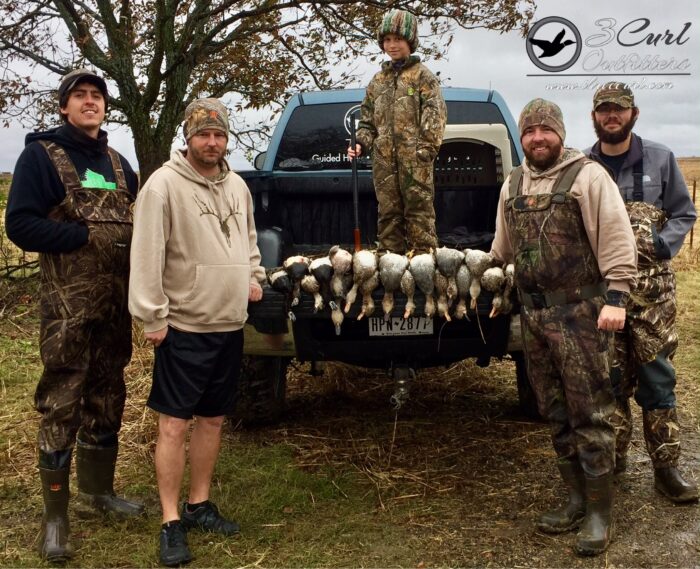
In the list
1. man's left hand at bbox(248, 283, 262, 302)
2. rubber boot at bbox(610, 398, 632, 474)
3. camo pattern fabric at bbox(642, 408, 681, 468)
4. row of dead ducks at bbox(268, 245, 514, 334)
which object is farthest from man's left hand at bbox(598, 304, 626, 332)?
man's left hand at bbox(248, 283, 262, 302)

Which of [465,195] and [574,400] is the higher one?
[465,195]

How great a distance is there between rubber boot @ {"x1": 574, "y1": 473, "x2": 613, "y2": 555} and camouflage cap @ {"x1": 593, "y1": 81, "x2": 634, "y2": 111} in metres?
1.84

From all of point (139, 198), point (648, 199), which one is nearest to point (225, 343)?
point (139, 198)

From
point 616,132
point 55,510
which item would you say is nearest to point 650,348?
point 616,132

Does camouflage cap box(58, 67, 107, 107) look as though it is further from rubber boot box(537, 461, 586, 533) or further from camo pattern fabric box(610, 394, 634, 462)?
camo pattern fabric box(610, 394, 634, 462)

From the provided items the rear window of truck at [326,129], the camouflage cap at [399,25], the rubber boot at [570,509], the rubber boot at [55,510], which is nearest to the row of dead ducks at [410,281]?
the rubber boot at [570,509]

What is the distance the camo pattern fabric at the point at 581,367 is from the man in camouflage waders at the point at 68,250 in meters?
2.06

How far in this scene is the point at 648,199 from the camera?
13.3 ft

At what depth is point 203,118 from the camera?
357 cm

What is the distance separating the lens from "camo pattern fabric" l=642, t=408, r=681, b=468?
416 cm

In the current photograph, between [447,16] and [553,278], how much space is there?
753 centimetres

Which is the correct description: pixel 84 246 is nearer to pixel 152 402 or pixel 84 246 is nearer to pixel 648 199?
pixel 152 402

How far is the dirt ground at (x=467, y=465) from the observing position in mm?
3619

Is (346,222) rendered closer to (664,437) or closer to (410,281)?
(410,281)
